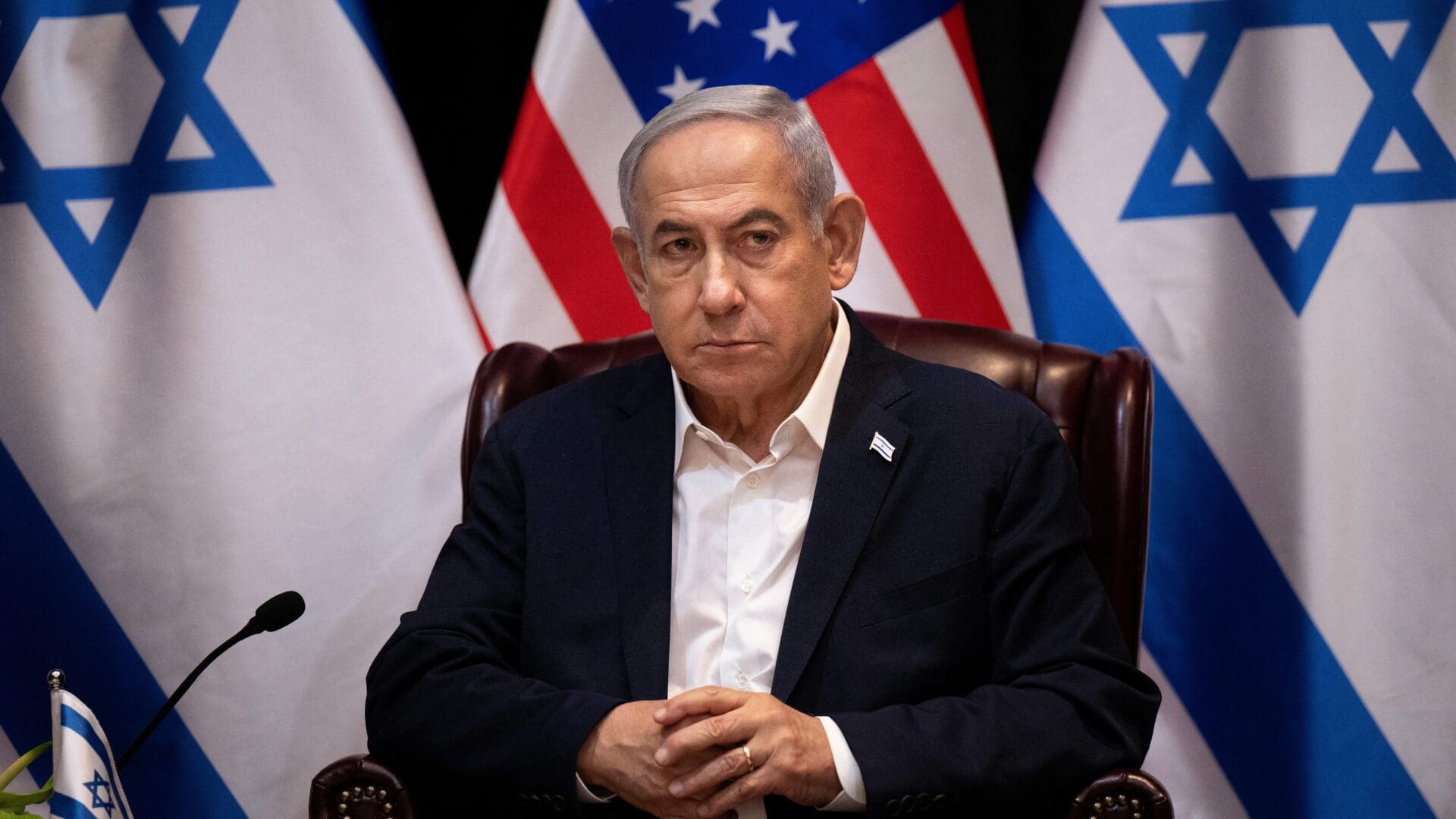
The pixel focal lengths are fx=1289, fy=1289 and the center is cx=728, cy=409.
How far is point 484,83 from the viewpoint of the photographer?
292cm

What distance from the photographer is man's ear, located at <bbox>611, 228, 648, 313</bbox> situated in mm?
2117

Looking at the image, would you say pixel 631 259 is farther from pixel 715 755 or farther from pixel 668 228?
pixel 715 755

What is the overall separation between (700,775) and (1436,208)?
76.7 inches

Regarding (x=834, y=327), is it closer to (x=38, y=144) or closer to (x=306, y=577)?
(x=306, y=577)

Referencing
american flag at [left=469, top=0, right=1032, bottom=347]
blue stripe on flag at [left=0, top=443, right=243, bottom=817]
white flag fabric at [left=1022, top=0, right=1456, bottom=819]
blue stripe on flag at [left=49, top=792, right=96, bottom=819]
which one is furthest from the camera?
blue stripe on flag at [left=0, top=443, right=243, bottom=817]

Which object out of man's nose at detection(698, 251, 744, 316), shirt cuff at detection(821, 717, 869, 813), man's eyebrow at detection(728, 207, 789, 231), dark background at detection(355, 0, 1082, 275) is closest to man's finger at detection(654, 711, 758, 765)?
shirt cuff at detection(821, 717, 869, 813)

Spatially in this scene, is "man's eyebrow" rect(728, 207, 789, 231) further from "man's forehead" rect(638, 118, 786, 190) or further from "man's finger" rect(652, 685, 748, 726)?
"man's finger" rect(652, 685, 748, 726)

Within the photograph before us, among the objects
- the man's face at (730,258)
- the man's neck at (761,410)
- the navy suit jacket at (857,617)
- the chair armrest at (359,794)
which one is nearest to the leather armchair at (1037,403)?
the chair armrest at (359,794)

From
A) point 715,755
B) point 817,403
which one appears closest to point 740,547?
point 817,403

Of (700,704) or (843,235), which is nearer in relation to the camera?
(700,704)

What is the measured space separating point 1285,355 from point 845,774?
1.50 meters

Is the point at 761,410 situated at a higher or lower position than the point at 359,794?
higher

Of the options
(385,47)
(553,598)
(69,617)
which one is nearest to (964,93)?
(385,47)

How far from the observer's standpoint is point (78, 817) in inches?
63.9
